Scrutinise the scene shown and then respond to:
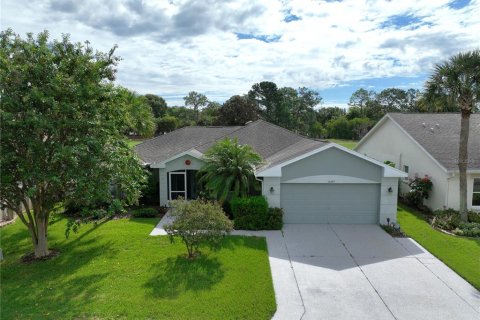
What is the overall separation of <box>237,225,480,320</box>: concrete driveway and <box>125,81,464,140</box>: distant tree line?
118 ft

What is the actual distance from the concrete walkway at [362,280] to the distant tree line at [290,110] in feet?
117

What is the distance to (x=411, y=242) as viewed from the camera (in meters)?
13.1

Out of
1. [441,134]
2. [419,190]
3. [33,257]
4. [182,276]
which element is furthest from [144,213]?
[441,134]

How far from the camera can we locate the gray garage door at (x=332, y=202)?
50.1 feet

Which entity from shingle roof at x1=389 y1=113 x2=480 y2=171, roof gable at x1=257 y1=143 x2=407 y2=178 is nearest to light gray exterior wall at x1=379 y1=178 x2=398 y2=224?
roof gable at x1=257 y1=143 x2=407 y2=178

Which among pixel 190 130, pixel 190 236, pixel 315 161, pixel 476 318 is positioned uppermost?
pixel 190 130

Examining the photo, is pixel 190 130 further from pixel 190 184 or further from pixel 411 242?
pixel 411 242

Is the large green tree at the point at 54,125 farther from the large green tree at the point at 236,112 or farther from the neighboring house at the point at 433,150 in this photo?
the large green tree at the point at 236,112

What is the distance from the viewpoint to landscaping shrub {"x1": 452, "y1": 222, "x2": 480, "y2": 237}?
13.7 metres

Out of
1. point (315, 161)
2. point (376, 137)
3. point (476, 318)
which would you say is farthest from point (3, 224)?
point (376, 137)

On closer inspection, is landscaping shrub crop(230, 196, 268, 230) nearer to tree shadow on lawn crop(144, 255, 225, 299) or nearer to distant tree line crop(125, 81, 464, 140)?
tree shadow on lawn crop(144, 255, 225, 299)

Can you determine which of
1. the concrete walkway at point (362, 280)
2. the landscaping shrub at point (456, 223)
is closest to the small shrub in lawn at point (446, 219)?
the landscaping shrub at point (456, 223)

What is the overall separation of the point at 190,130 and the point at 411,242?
53.9 feet

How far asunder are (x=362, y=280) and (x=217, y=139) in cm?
1426
